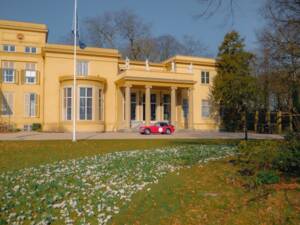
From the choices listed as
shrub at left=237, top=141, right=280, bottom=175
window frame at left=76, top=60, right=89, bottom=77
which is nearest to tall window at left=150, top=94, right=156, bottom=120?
window frame at left=76, top=60, right=89, bottom=77

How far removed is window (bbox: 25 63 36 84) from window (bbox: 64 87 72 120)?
167 inches

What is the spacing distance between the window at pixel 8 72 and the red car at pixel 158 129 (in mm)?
14763

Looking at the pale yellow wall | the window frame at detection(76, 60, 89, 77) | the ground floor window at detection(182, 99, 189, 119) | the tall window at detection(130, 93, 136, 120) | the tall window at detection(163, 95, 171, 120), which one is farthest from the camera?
the ground floor window at detection(182, 99, 189, 119)

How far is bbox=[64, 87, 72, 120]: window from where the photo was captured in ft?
102

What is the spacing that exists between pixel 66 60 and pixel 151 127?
1192 cm

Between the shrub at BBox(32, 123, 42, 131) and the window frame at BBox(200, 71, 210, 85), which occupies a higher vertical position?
the window frame at BBox(200, 71, 210, 85)

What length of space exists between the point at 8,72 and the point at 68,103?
287 inches

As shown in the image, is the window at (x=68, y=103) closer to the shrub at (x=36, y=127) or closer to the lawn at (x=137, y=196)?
the shrub at (x=36, y=127)

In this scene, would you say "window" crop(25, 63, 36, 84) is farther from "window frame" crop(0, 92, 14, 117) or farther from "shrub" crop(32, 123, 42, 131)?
"shrub" crop(32, 123, 42, 131)

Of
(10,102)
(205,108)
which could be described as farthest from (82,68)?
(205,108)

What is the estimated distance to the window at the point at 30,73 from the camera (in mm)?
32531

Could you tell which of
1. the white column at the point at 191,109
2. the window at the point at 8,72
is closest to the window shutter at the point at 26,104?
the window at the point at 8,72

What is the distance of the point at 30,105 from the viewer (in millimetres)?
32625

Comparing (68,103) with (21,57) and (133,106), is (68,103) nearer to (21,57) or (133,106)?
(21,57)
